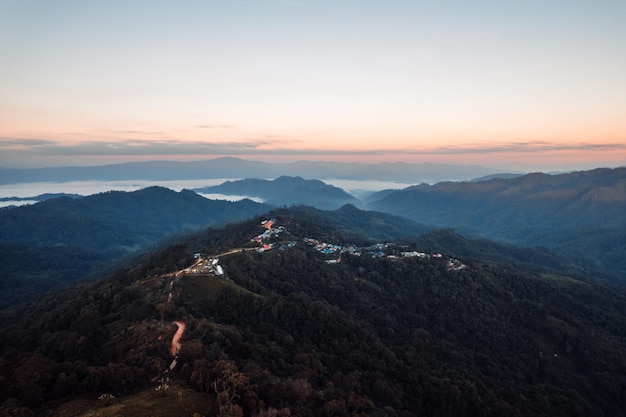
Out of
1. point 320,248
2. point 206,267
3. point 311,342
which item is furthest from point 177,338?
point 320,248

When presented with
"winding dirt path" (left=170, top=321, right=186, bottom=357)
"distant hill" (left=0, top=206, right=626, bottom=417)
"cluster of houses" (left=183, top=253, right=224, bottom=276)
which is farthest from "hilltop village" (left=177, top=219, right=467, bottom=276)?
"winding dirt path" (left=170, top=321, right=186, bottom=357)

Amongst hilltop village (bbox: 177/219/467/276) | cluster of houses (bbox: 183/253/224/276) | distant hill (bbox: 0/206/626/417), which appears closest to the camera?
distant hill (bbox: 0/206/626/417)

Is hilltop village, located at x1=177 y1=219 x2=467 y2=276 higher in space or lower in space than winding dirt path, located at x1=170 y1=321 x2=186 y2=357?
lower

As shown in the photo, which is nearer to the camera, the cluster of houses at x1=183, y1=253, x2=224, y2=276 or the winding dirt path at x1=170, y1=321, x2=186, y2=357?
the winding dirt path at x1=170, y1=321, x2=186, y2=357

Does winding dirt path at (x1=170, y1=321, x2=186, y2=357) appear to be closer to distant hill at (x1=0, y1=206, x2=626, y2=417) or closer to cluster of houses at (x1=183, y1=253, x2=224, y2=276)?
distant hill at (x1=0, y1=206, x2=626, y2=417)

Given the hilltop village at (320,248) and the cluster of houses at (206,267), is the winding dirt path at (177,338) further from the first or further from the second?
the hilltop village at (320,248)

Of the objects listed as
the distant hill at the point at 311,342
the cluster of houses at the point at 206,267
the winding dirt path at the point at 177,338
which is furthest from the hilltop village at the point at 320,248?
the winding dirt path at the point at 177,338

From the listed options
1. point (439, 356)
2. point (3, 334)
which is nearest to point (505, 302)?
point (439, 356)

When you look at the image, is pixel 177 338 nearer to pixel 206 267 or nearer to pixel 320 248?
pixel 206 267
